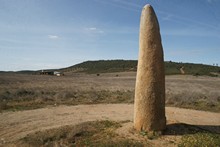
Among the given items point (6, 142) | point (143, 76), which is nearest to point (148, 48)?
point (143, 76)

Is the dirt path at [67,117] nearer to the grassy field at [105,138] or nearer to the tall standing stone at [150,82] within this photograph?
the grassy field at [105,138]

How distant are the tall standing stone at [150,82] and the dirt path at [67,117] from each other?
1.72m

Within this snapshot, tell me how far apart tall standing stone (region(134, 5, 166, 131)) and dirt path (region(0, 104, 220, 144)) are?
1.72 meters

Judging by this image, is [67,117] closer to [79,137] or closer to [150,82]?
[79,137]

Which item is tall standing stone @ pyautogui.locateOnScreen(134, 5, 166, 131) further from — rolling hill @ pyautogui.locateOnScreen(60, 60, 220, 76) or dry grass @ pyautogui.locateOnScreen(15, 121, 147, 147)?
rolling hill @ pyautogui.locateOnScreen(60, 60, 220, 76)

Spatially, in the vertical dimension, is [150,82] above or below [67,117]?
above

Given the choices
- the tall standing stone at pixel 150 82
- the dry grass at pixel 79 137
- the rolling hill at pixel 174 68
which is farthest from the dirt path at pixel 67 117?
the rolling hill at pixel 174 68

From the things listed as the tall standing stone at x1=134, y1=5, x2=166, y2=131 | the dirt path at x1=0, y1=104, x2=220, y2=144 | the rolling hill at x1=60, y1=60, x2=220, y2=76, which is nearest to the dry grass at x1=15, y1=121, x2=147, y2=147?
the dirt path at x1=0, y1=104, x2=220, y2=144

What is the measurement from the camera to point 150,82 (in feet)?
33.8

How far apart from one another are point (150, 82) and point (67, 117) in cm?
617

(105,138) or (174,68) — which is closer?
(105,138)

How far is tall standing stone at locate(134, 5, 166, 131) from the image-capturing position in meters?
10.3

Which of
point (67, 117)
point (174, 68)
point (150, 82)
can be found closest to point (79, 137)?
point (150, 82)

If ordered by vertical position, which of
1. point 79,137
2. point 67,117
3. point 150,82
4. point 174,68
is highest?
point 174,68
